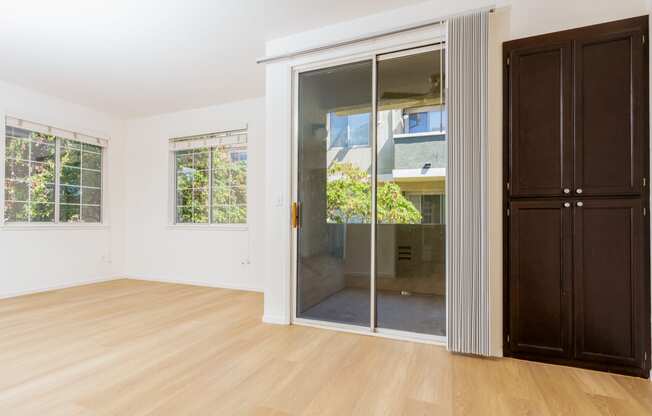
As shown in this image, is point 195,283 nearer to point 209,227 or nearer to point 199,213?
point 209,227

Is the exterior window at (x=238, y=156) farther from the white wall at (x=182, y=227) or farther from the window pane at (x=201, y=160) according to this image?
the window pane at (x=201, y=160)

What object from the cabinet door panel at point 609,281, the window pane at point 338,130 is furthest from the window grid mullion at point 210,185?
the cabinet door panel at point 609,281

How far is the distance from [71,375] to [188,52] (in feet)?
9.48

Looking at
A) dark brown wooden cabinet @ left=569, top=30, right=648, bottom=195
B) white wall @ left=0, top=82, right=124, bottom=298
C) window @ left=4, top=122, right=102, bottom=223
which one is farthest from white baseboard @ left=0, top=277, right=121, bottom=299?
dark brown wooden cabinet @ left=569, top=30, right=648, bottom=195

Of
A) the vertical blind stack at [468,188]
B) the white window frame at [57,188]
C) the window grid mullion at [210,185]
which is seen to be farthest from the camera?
the window grid mullion at [210,185]

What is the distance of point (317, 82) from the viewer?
10.3 ft

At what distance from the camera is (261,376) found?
80.8 inches

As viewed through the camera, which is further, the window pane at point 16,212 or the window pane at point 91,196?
the window pane at point 91,196

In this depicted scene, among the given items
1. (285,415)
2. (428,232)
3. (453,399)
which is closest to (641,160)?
(428,232)

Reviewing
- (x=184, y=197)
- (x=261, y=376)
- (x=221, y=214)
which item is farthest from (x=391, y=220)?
(x=184, y=197)

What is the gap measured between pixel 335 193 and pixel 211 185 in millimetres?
2680

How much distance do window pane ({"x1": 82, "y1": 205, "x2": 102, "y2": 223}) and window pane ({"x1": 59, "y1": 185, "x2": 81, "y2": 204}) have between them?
159 millimetres

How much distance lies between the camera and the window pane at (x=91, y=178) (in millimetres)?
5109

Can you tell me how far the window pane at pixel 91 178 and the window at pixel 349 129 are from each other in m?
4.18
